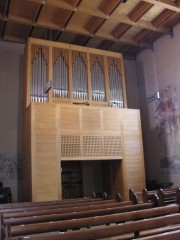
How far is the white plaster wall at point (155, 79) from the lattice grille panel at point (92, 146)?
92.6 inches

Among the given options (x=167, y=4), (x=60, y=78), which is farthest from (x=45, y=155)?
(x=167, y=4)

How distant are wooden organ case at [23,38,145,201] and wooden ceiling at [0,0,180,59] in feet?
1.98

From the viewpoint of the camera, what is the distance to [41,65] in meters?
7.87

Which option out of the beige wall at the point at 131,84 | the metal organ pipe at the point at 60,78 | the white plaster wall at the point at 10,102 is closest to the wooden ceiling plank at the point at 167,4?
the metal organ pipe at the point at 60,78

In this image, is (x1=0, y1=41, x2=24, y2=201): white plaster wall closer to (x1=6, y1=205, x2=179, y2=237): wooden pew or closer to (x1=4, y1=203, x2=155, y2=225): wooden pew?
(x1=4, y1=203, x2=155, y2=225): wooden pew

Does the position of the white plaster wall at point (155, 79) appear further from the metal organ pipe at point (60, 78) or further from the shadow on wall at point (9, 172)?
the shadow on wall at point (9, 172)

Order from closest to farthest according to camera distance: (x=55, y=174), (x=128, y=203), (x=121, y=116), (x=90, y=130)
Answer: (x=128, y=203), (x=55, y=174), (x=90, y=130), (x=121, y=116)

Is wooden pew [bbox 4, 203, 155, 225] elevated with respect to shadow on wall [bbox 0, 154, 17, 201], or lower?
lower

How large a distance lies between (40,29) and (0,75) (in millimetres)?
1857

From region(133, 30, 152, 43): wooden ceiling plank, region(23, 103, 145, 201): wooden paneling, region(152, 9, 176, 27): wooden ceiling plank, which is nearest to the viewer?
region(23, 103, 145, 201): wooden paneling

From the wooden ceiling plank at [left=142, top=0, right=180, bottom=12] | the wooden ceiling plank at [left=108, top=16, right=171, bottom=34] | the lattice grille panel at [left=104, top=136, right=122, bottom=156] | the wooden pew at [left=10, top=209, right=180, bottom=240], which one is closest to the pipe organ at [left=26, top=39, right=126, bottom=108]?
the lattice grille panel at [left=104, top=136, right=122, bottom=156]

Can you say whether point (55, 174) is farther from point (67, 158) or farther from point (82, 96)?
point (82, 96)

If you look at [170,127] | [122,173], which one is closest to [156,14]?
[170,127]

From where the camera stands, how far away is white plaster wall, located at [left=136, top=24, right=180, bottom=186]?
27.3 ft
